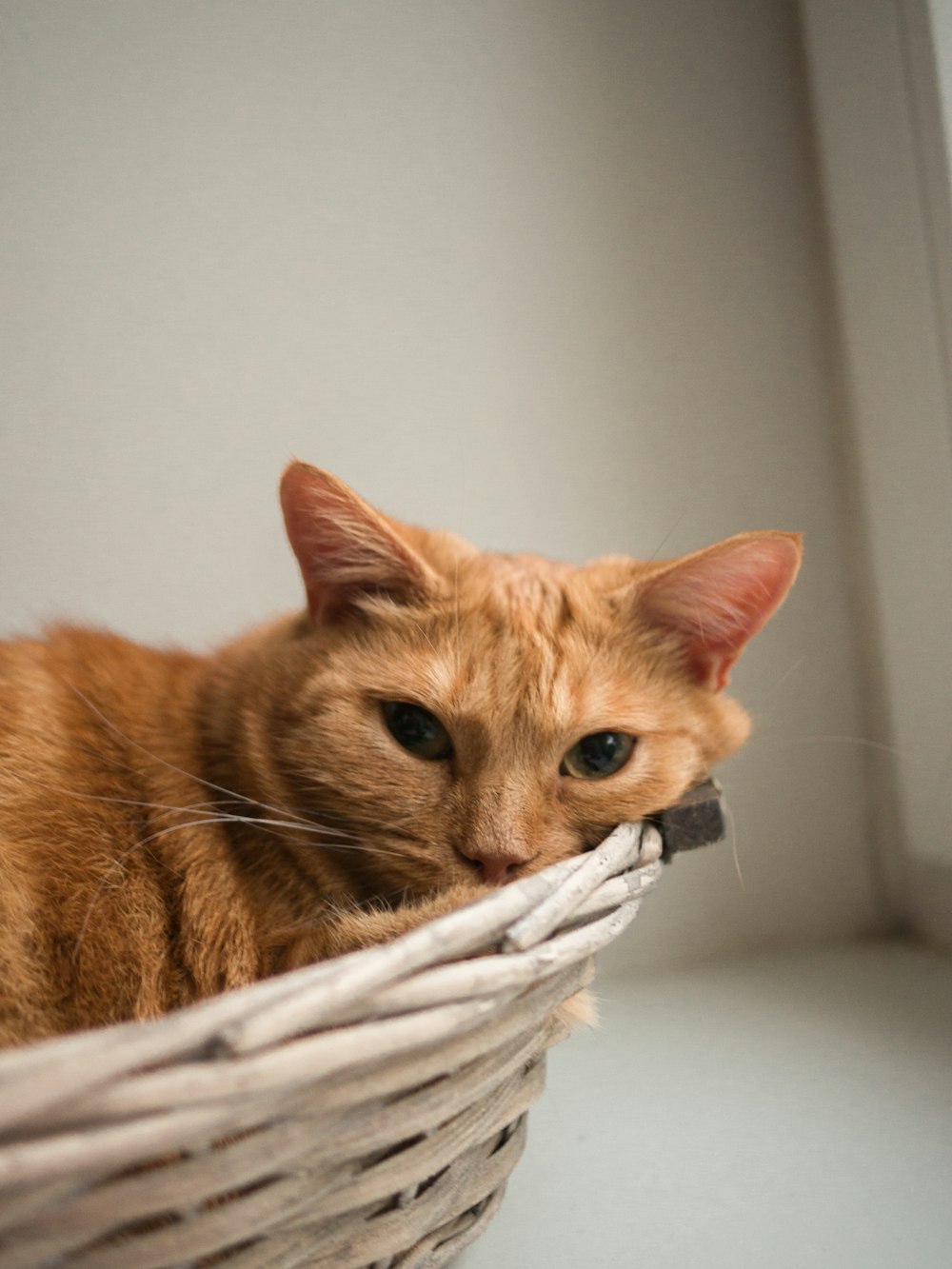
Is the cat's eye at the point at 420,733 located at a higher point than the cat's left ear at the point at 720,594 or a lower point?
lower

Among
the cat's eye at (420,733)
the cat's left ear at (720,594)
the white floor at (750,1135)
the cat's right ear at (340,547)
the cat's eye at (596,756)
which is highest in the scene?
the cat's right ear at (340,547)

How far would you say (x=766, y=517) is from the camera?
208 cm

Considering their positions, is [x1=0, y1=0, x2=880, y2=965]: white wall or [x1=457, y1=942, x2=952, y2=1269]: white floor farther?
[x1=0, y1=0, x2=880, y2=965]: white wall

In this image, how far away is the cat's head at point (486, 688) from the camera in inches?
43.6

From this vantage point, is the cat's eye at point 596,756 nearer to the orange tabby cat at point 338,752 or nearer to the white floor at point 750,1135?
the orange tabby cat at point 338,752

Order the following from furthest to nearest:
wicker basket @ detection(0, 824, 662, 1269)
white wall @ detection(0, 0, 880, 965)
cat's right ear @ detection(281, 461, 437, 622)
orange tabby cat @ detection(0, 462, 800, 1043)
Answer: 1. white wall @ detection(0, 0, 880, 965)
2. cat's right ear @ detection(281, 461, 437, 622)
3. orange tabby cat @ detection(0, 462, 800, 1043)
4. wicker basket @ detection(0, 824, 662, 1269)

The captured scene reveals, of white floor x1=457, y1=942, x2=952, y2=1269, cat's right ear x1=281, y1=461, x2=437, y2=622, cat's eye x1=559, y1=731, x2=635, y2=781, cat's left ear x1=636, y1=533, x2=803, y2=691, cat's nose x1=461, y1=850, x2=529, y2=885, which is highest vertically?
cat's right ear x1=281, y1=461, x2=437, y2=622

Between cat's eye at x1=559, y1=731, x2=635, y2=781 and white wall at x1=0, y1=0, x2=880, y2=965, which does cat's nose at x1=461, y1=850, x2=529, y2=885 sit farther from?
white wall at x1=0, y1=0, x2=880, y2=965

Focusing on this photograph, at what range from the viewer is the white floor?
110 centimetres

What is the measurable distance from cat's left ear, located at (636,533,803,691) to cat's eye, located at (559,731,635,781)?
0.18 meters

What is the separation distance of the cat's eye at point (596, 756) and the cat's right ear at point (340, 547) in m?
0.27

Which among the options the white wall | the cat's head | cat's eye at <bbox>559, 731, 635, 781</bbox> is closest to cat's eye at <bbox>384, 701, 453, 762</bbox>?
the cat's head

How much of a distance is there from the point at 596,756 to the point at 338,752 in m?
0.30

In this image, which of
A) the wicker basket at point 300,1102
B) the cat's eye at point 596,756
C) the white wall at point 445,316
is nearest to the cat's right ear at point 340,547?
the cat's eye at point 596,756
